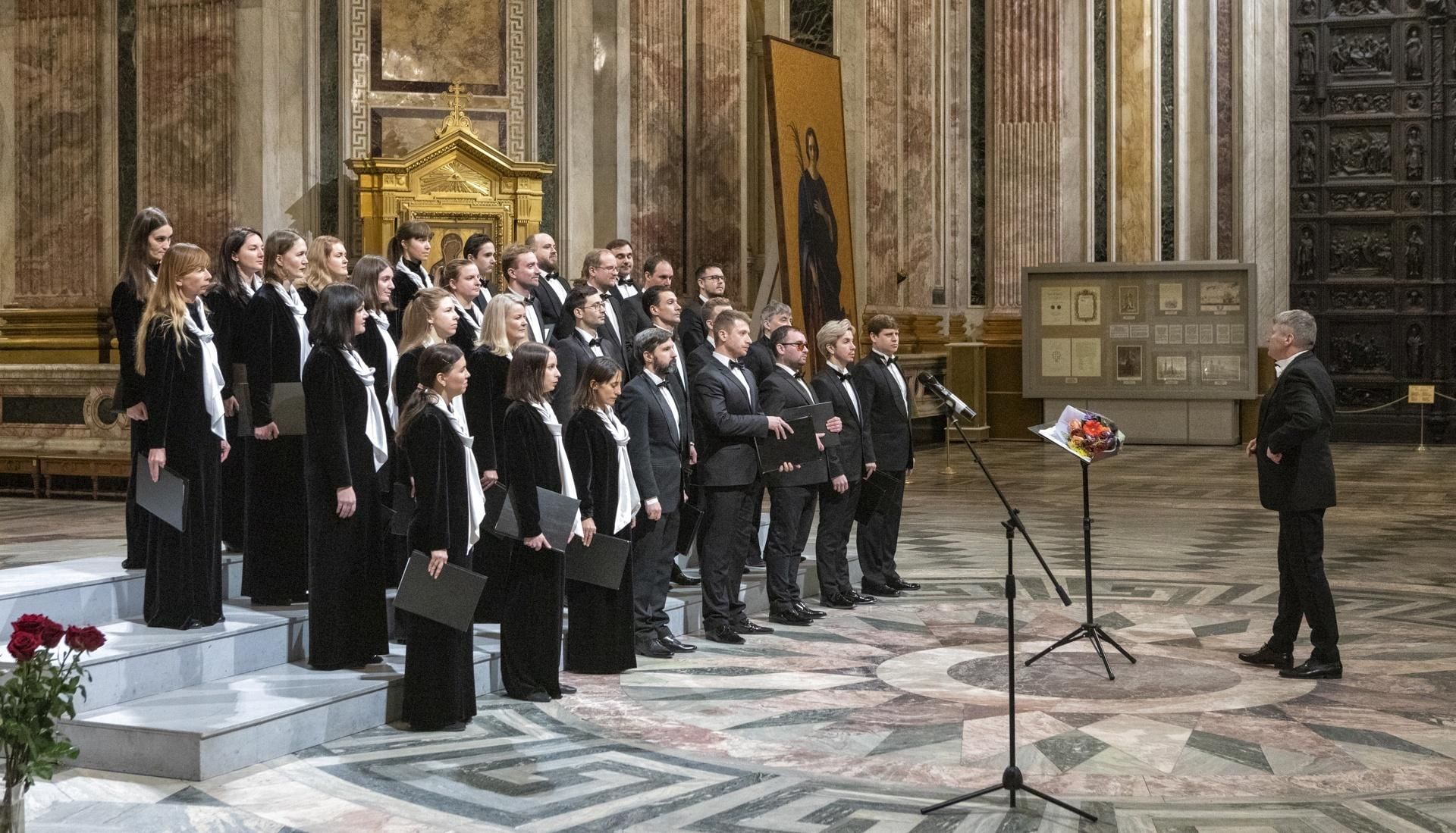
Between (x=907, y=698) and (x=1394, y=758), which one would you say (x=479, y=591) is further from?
(x=1394, y=758)

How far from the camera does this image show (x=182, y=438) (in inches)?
279

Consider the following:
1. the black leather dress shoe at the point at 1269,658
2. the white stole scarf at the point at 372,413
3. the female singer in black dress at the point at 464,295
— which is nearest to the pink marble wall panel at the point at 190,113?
the female singer in black dress at the point at 464,295

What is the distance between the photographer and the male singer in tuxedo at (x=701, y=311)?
32.5ft

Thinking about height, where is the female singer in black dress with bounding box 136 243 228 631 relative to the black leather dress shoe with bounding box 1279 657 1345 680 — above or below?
above

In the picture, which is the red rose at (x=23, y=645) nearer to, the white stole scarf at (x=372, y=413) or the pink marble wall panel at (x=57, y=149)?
the white stole scarf at (x=372, y=413)

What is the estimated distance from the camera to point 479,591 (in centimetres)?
660

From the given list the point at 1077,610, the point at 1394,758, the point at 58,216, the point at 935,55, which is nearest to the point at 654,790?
the point at 1394,758

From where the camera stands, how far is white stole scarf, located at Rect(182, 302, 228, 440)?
23.5 feet

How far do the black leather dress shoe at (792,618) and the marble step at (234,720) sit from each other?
261 centimetres

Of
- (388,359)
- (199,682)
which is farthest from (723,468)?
(199,682)

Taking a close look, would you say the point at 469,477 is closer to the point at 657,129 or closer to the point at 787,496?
the point at 787,496

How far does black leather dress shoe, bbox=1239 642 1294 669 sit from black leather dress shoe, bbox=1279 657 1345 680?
107 millimetres

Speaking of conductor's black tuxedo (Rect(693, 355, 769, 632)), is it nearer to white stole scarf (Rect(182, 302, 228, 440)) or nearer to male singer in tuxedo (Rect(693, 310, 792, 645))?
male singer in tuxedo (Rect(693, 310, 792, 645))

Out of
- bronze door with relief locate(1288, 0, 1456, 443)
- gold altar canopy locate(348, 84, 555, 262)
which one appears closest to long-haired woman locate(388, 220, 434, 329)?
gold altar canopy locate(348, 84, 555, 262)
